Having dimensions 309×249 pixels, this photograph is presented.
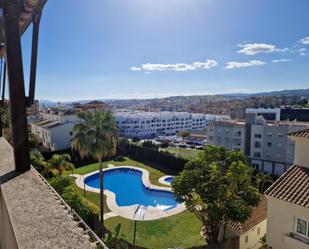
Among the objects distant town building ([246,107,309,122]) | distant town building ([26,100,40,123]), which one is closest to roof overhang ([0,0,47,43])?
distant town building ([26,100,40,123])

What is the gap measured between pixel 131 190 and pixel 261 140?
2140cm

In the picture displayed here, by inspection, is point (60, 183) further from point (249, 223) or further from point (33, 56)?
point (33, 56)

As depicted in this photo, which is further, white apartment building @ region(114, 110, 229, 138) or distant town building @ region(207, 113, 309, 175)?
white apartment building @ region(114, 110, 229, 138)

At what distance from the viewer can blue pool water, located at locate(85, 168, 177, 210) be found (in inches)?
903

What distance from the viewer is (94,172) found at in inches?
1156

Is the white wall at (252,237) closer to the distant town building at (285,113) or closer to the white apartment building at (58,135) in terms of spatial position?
the white apartment building at (58,135)

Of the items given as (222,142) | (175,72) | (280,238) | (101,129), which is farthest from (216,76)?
(280,238)

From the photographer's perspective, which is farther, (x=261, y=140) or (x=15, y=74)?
(x=261, y=140)

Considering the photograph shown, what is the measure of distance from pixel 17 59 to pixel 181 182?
12689 mm

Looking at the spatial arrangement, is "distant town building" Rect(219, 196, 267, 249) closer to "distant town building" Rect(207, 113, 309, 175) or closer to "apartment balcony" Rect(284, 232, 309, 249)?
"apartment balcony" Rect(284, 232, 309, 249)

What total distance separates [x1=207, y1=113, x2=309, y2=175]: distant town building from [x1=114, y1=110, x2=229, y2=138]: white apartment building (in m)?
28.0

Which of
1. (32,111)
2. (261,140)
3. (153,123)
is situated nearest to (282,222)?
(32,111)

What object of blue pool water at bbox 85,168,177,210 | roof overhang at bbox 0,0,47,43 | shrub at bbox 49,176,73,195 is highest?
roof overhang at bbox 0,0,47,43

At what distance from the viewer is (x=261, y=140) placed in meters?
38.1
